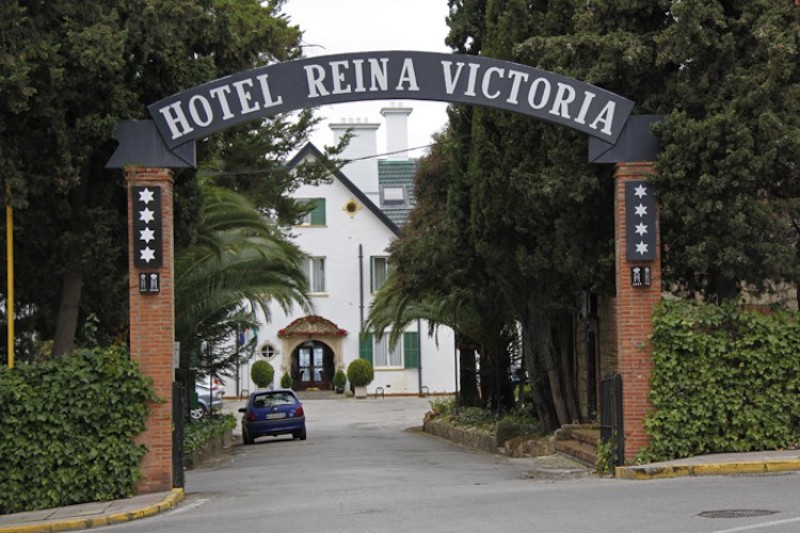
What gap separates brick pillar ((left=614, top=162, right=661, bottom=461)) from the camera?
16.9 m

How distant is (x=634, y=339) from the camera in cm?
1694

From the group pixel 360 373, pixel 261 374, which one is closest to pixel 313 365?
pixel 360 373

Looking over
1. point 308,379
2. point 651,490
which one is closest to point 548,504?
point 651,490

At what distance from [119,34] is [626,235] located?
7.19 metres

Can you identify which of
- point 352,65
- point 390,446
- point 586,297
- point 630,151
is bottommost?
point 390,446

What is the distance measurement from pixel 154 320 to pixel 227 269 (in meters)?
10.5

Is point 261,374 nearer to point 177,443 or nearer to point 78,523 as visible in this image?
point 177,443

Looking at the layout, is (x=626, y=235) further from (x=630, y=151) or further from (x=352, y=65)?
(x=352, y=65)

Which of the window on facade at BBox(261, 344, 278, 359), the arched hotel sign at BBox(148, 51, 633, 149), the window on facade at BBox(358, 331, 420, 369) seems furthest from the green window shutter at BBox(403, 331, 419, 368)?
the arched hotel sign at BBox(148, 51, 633, 149)

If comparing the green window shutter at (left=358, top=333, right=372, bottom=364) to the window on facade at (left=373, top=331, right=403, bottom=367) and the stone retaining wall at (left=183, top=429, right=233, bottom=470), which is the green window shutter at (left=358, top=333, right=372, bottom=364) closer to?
the window on facade at (left=373, top=331, right=403, bottom=367)

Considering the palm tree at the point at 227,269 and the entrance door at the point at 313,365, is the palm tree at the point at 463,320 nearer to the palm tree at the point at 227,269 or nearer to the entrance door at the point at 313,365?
the palm tree at the point at 227,269

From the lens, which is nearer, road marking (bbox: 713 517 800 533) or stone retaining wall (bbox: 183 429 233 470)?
road marking (bbox: 713 517 800 533)

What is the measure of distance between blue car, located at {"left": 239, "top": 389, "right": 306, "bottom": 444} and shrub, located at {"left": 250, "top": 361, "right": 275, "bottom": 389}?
82.0 feet

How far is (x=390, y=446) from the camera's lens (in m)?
30.1
